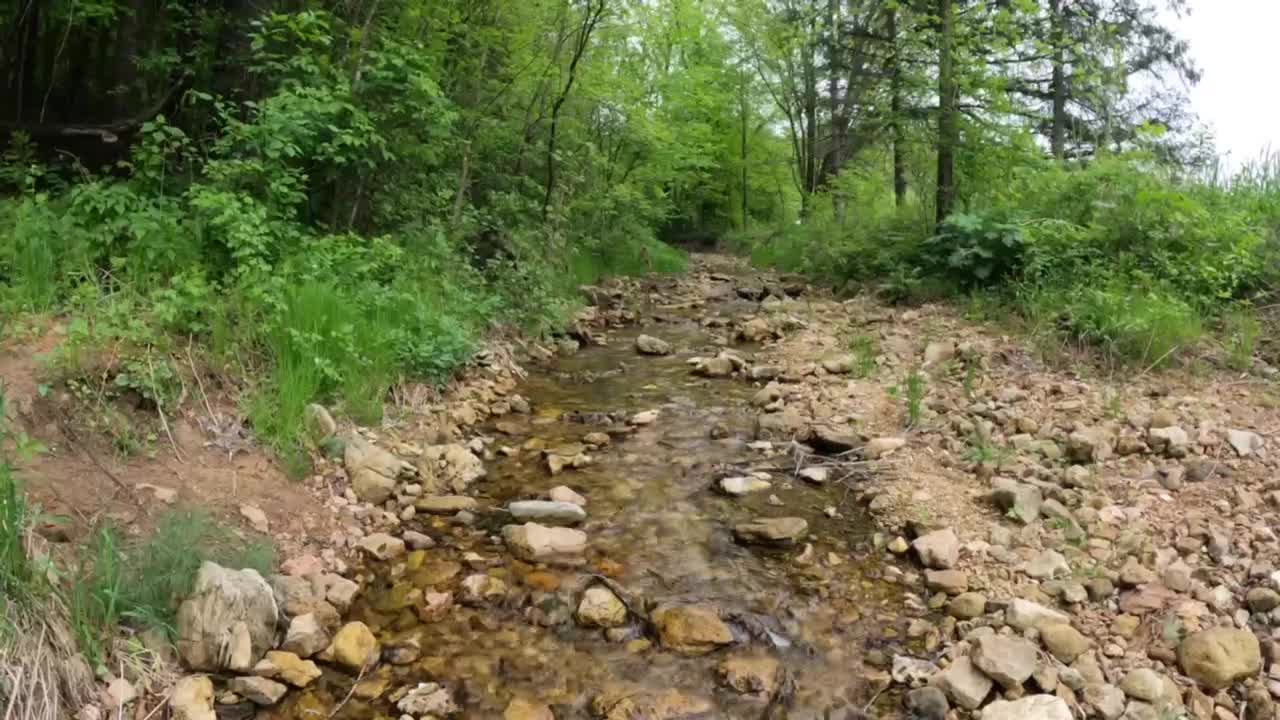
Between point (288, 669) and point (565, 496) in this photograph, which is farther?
point (565, 496)

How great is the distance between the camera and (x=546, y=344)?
9.13 meters

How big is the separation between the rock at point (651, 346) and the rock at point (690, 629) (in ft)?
19.0

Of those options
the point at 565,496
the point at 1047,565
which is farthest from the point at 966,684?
the point at 565,496

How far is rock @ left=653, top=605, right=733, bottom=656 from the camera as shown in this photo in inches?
137

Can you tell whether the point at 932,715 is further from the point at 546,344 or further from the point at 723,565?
the point at 546,344

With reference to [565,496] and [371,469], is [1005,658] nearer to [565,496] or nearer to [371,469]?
[565,496]

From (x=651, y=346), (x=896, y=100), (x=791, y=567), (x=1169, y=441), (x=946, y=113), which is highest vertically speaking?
(x=896, y=100)

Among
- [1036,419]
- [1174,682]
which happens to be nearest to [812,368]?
[1036,419]

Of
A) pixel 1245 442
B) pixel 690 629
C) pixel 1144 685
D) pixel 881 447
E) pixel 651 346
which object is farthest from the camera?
pixel 651 346

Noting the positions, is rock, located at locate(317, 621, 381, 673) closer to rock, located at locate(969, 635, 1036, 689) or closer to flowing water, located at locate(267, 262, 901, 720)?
flowing water, located at locate(267, 262, 901, 720)

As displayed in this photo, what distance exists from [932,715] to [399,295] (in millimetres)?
5134

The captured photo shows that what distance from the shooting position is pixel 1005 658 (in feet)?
10.1

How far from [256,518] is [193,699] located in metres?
1.29

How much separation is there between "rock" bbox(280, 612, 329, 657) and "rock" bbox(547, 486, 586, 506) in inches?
71.4
